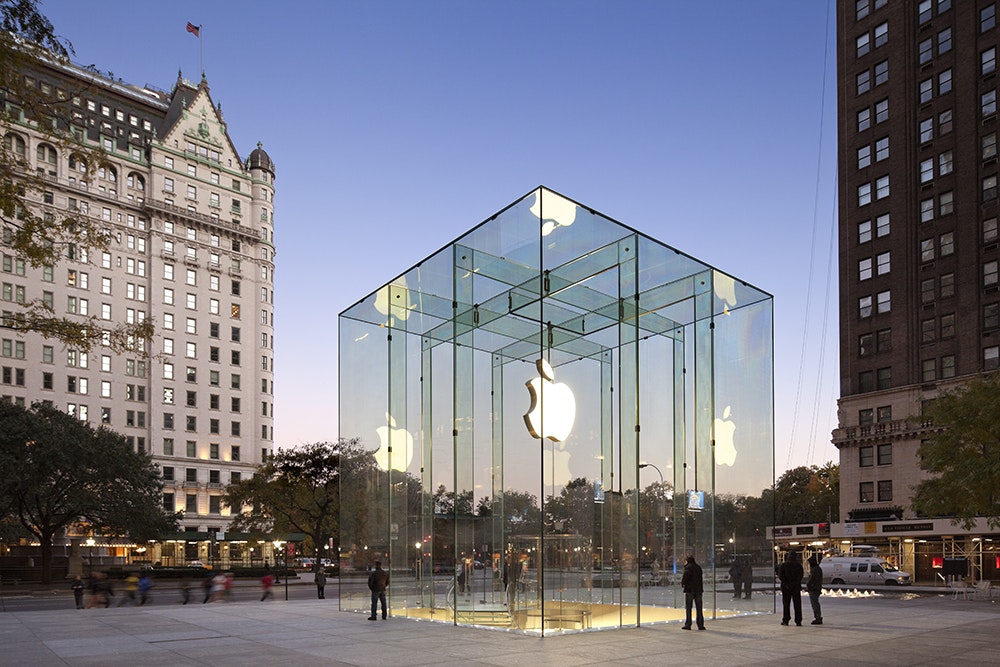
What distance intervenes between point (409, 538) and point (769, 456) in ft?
37.4

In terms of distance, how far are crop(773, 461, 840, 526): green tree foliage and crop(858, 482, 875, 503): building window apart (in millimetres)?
37720

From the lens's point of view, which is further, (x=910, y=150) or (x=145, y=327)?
(x=910, y=150)

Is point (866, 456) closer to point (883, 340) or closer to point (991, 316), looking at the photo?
point (883, 340)

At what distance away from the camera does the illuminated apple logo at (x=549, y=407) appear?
22.8 meters

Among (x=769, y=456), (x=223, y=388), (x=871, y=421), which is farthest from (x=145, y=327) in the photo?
(x=223, y=388)

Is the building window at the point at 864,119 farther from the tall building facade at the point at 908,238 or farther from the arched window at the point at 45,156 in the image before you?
the arched window at the point at 45,156

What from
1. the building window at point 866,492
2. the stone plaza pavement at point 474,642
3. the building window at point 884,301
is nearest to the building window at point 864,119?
the building window at point 884,301

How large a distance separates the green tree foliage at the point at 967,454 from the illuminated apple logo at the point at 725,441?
1839 cm

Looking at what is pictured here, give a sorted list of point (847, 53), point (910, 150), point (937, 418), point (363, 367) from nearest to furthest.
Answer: point (363, 367), point (937, 418), point (910, 150), point (847, 53)

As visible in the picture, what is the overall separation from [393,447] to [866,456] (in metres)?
52.5

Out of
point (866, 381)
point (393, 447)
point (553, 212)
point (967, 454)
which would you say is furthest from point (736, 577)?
point (866, 381)

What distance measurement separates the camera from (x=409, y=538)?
2688cm

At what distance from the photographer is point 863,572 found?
171 ft

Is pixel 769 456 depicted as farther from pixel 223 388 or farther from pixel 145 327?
pixel 223 388
